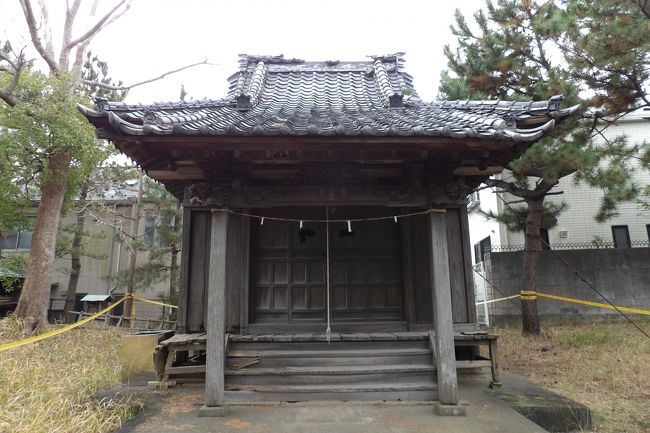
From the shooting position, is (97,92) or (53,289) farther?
(53,289)

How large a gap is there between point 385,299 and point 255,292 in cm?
222

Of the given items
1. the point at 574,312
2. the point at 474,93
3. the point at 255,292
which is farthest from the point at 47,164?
the point at 574,312

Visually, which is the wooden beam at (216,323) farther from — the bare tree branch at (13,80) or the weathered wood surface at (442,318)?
the bare tree branch at (13,80)

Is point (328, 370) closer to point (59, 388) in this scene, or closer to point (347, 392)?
point (347, 392)

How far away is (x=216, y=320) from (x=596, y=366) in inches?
276

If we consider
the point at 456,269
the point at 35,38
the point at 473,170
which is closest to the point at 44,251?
the point at 35,38

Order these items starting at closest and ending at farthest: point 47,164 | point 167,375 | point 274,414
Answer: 1. point 274,414
2. point 167,375
3. point 47,164

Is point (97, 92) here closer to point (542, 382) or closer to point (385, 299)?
point (385, 299)

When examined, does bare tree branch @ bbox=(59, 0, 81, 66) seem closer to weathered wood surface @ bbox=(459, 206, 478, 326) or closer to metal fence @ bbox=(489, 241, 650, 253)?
weathered wood surface @ bbox=(459, 206, 478, 326)

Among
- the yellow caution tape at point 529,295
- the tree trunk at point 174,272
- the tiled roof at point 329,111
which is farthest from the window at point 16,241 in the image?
the yellow caution tape at point 529,295

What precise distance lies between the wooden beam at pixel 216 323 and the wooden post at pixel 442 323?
2709 mm

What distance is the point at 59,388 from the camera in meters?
5.10

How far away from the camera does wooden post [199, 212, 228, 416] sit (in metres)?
4.72

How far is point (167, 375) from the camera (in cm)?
574
